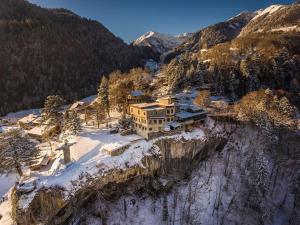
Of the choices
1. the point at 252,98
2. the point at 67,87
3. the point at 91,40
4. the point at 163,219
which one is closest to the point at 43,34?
the point at 91,40

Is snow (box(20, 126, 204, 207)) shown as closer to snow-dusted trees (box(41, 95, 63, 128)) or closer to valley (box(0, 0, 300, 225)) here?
valley (box(0, 0, 300, 225))

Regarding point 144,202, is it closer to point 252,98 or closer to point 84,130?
point 84,130

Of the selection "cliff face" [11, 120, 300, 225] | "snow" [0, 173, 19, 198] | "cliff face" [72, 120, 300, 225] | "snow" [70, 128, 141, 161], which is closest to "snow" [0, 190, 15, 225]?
"cliff face" [11, 120, 300, 225]

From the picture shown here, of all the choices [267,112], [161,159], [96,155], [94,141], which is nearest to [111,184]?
[96,155]

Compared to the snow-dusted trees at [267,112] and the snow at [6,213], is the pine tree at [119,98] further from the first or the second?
the snow at [6,213]

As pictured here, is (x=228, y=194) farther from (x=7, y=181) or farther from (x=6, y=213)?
(x=7, y=181)

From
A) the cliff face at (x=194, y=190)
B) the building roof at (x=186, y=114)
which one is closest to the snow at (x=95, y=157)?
the cliff face at (x=194, y=190)
